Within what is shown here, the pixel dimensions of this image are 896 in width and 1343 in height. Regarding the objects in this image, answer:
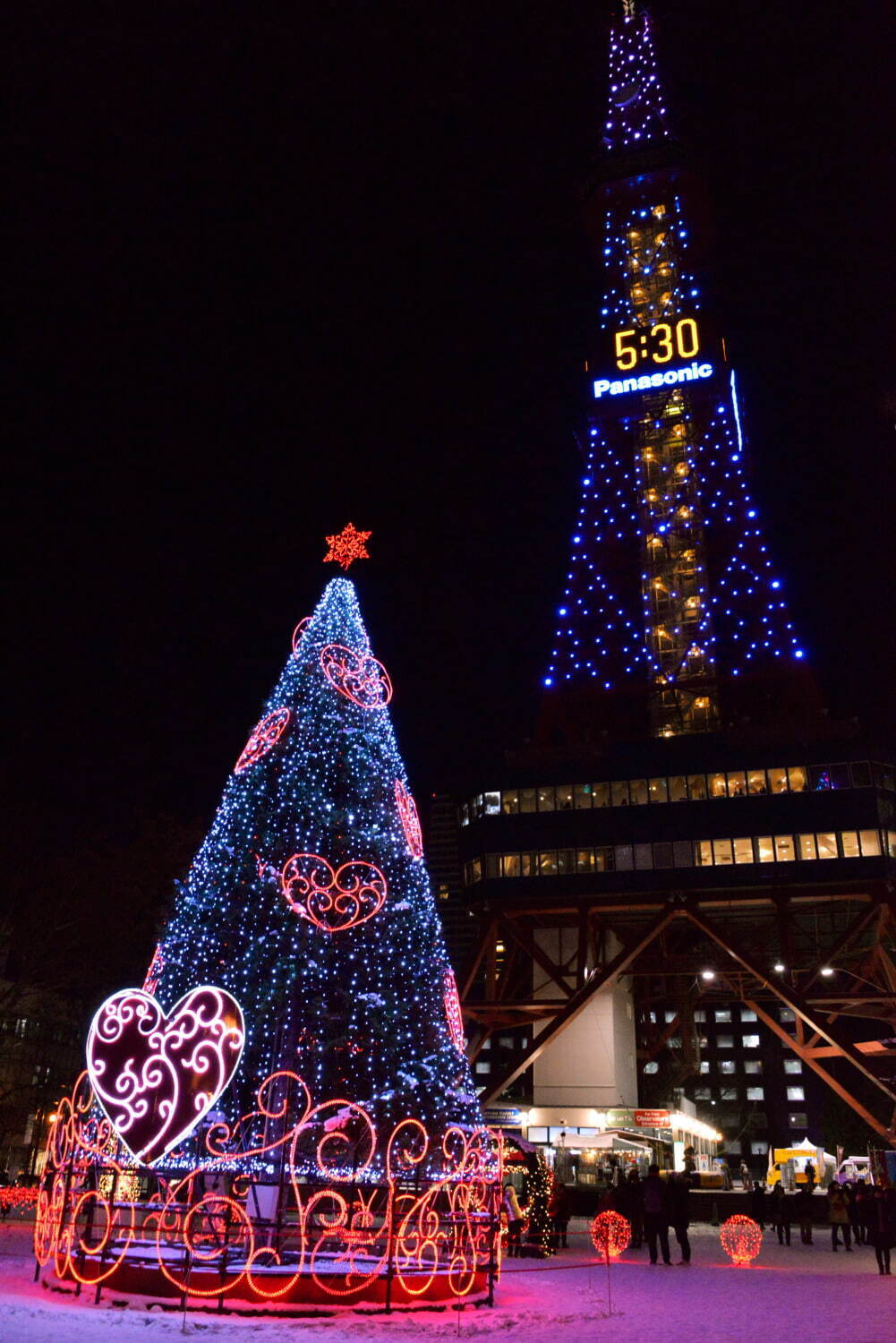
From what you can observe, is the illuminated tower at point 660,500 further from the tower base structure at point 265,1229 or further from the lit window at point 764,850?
the tower base structure at point 265,1229

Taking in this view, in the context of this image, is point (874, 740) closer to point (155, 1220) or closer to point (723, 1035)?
point (155, 1220)

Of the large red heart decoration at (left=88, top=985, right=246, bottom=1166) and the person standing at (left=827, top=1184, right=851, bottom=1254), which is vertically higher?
the large red heart decoration at (left=88, top=985, right=246, bottom=1166)

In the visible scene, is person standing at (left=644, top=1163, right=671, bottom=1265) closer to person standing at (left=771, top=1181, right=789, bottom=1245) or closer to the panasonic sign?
person standing at (left=771, top=1181, right=789, bottom=1245)

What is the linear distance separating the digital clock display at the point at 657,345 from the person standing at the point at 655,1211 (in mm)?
50443

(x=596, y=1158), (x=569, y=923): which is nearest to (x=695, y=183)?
(x=569, y=923)

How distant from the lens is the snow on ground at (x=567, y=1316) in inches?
384

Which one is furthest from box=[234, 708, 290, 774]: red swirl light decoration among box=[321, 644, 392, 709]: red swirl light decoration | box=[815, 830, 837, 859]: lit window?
box=[815, 830, 837, 859]: lit window

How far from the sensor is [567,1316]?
11445 mm

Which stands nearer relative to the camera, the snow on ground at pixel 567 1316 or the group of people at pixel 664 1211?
the snow on ground at pixel 567 1316

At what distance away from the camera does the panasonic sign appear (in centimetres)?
5847

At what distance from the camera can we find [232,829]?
18.5m

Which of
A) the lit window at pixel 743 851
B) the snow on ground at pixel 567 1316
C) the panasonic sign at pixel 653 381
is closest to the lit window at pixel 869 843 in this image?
the lit window at pixel 743 851

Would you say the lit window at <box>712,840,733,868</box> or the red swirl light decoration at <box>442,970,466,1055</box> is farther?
the lit window at <box>712,840,733,868</box>

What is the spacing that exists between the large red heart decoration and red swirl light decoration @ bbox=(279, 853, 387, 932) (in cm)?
496
